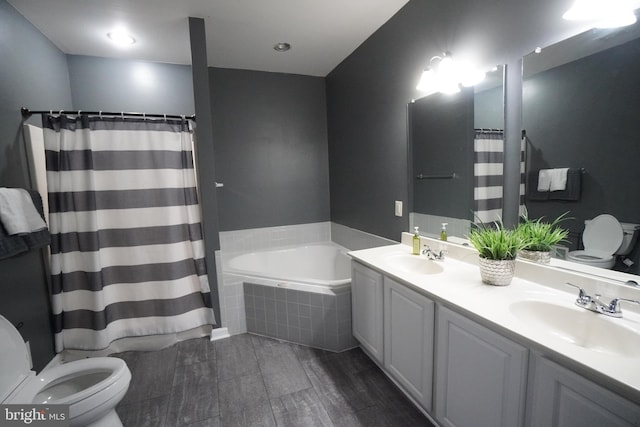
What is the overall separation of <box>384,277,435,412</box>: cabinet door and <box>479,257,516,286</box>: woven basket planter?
32cm

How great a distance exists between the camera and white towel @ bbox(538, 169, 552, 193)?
133cm

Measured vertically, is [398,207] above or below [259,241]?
above

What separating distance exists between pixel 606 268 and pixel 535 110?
2.50ft

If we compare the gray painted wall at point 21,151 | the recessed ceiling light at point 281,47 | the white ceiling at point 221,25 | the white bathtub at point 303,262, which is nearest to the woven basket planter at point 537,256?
the white bathtub at point 303,262

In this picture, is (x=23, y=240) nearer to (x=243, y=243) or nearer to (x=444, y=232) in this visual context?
(x=243, y=243)

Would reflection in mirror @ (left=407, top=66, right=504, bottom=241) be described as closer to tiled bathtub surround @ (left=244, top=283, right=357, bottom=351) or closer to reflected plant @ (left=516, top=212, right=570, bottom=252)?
reflected plant @ (left=516, top=212, right=570, bottom=252)

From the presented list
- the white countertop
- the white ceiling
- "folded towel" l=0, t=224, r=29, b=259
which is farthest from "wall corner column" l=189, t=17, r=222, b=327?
the white countertop

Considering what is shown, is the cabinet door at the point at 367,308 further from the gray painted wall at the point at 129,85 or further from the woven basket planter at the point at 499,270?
the gray painted wall at the point at 129,85

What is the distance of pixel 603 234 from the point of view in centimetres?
118

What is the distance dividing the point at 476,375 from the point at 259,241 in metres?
2.55

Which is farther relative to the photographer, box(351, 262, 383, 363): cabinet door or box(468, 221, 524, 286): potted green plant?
box(351, 262, 383, 363): cabinet door

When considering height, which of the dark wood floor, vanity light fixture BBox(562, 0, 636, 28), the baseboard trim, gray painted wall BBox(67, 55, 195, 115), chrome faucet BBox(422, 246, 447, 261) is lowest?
the dark wood floor

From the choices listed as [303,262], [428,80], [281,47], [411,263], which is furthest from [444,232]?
[281,47]

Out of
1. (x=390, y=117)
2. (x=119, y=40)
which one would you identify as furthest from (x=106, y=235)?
(x=390, y=117)
